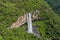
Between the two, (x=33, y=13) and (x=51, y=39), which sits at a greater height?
(x=33, y=13)

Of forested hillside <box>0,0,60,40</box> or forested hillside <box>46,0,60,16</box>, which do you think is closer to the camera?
forested hillside <box>0,0,60,40</box>

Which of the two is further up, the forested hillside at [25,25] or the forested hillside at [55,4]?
the forested hillside at [55,4]

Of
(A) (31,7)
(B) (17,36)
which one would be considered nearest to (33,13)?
(A) (31,7)

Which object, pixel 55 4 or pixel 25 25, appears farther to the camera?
pixel 55 4

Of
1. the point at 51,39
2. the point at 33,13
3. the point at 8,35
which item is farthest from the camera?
the point at 33,13

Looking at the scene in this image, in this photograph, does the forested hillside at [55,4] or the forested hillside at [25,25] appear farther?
the forested hillside at [55,4]

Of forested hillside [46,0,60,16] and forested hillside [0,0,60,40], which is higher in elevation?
forested hillside [46,0,60,16]

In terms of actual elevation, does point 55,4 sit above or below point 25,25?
above

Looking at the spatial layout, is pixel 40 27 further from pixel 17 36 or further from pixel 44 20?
pixel 17 36
